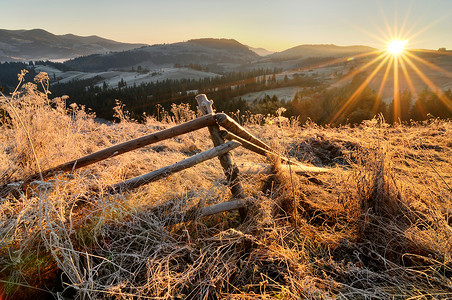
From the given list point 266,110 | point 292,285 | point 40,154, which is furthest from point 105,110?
point 292,285

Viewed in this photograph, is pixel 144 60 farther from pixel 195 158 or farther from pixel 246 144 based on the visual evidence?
pixel 195 158

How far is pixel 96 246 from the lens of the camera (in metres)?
2.09

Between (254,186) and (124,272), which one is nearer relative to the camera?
(124,272)

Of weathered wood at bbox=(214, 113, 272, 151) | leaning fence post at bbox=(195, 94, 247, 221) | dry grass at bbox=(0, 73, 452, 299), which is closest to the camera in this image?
dry grass at bbox=(0, 73, 452, 299)

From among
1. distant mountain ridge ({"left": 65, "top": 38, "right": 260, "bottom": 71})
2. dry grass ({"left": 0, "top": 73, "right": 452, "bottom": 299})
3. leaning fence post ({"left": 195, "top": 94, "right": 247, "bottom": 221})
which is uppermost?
distant mountain ridge ({"left": 65, "top": 38, "right": 260, "bottom": 71})

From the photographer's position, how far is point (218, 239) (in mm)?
2283

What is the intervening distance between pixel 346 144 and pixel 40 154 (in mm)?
6799

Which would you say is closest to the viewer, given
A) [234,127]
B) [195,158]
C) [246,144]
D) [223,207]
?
[223,207]

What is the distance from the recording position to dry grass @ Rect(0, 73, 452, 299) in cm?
183

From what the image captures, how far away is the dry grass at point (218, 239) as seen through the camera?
6.01ft

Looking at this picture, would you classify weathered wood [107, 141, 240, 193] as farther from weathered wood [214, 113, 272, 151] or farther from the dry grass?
weathered wood [214, 113, 272, 151]


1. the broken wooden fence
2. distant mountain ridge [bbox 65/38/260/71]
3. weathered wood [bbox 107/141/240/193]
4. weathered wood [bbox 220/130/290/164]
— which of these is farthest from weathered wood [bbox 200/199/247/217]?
distant mountain ridge [bbox 65/38/260/71]

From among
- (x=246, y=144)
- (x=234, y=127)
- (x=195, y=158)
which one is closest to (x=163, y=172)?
(x=195, y=158)

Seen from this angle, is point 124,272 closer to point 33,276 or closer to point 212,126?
point 33,276
